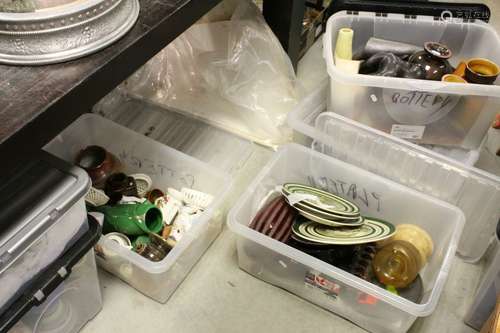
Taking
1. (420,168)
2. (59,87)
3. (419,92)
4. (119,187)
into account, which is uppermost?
(59,87)

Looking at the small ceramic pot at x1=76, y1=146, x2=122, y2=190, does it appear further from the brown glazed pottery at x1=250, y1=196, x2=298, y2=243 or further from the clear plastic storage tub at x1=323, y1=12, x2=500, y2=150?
the clear plastic storage tub at x1=323, y1=12, x2=500, y2=150

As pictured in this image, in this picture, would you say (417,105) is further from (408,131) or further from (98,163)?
(98,163)

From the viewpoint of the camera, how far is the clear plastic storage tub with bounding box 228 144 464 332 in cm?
84

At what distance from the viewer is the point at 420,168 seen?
102 centimetres

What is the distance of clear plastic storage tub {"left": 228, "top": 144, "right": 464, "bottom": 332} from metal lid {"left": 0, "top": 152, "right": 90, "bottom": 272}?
33cm

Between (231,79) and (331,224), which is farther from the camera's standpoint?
(231,79)

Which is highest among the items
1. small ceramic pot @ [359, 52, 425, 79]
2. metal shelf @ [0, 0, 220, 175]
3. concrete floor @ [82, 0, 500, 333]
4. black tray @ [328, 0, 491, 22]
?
metal shelf @ [0, 0, 220, 175]

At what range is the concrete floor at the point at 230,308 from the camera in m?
0.93

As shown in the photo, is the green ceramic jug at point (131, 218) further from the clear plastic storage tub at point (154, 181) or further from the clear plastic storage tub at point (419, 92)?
the clear plastic storage tub at point (419, 92)

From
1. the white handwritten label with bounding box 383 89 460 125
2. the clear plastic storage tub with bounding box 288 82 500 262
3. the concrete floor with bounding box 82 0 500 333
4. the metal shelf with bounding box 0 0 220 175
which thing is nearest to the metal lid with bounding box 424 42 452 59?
the white handwritten label with bounding box 383 89 460 125

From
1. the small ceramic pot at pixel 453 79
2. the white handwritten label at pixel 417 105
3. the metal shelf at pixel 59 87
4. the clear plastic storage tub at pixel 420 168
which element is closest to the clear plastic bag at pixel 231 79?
the clear plastic storage tub at pixel 420 168

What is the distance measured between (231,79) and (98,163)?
0.43m

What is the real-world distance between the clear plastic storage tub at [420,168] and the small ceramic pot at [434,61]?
0.18 m

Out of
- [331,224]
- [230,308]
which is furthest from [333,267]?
[230,308]
